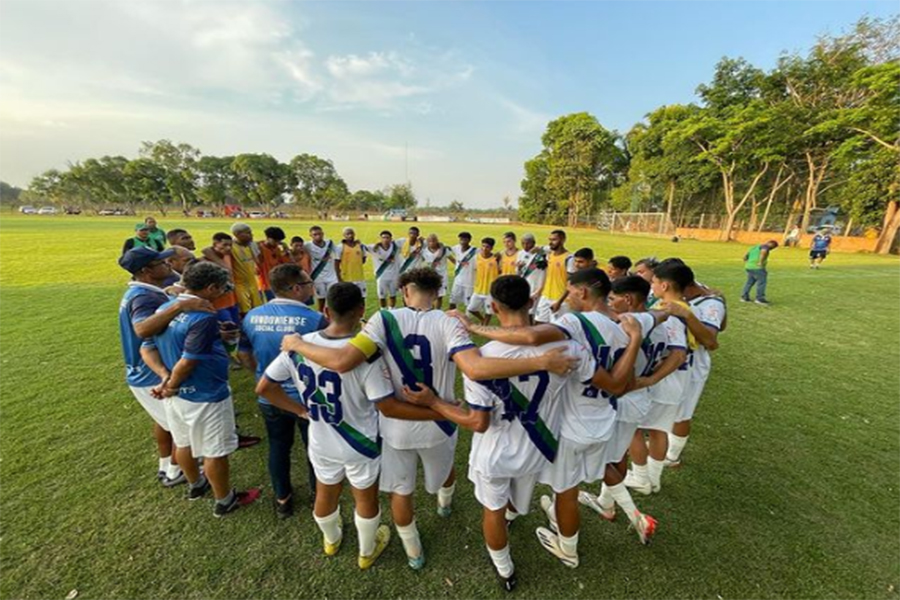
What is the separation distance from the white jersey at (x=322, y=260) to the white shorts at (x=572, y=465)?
6.74m

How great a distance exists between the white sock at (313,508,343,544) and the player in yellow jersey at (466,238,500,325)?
551 centimetres

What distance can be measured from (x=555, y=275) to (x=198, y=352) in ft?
18.8

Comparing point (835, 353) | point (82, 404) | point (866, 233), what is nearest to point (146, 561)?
point (82, 404)

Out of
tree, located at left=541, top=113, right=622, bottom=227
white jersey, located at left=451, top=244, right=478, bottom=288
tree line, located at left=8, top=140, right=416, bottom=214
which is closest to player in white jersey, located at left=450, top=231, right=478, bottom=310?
white jersey, located at left=451, top=244, right=478, bottom=288

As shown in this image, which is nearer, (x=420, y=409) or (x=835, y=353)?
(x=420, y=409)

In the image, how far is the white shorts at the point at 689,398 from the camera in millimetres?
3327

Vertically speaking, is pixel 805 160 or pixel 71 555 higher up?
pixel 805 160

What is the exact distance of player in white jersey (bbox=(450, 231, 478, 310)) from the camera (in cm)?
816

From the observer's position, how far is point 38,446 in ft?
12.4

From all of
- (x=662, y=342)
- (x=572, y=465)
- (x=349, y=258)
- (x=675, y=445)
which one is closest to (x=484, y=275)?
(x=349, y=258)

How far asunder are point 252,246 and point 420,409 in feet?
18.7

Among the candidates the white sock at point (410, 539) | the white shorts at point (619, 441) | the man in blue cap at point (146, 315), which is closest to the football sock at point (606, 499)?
the white shorts at point (619, 441)

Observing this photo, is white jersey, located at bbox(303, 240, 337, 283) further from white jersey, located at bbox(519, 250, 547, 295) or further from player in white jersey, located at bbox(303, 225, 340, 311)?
white jersey, located at bbox(519, 250, 547, 295)

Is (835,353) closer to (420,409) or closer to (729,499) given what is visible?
(729,499)
